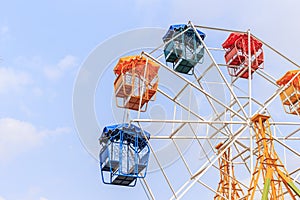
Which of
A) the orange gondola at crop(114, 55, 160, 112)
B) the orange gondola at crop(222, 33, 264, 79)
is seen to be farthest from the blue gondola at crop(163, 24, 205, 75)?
the orange gondola at crop(222, 33, 264, 79)

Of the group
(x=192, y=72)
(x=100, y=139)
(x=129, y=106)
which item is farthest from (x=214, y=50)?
(x=100, y=139)

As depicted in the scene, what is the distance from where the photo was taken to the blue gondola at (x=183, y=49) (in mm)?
28359

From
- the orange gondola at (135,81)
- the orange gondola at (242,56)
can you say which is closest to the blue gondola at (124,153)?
the orange gondola at (135,81)

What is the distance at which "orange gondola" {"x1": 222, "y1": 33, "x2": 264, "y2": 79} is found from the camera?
102ft

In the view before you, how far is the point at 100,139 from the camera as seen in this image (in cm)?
2764

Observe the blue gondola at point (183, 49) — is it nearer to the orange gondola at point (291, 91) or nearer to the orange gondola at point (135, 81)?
the orange gondola at point (135, 81)

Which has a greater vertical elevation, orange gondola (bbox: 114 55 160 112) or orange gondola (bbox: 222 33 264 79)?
orange gondola (bbox: 222 33 264 79)

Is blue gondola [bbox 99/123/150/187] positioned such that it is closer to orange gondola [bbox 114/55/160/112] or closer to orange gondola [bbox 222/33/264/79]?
orange gondola [bbox 114/55/160/112]

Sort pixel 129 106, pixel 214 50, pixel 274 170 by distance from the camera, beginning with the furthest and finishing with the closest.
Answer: pixel 214 50 → pixel 129 106 → pixel 274 170

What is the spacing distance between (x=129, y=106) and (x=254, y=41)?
8.70m

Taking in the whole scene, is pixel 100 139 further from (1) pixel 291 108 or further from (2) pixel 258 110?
(1) pixel 291 108

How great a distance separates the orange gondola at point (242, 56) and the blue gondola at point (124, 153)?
24.1ft

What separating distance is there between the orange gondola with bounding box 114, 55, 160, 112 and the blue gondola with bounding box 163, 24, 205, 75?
1.07 meters

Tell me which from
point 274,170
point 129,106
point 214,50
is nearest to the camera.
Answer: point 274,170
